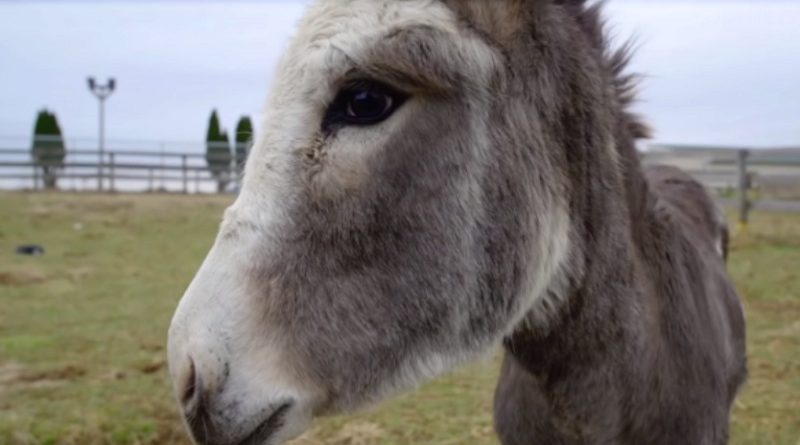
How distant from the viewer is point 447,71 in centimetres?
177

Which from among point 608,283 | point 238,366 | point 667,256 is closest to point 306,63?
point 238,366

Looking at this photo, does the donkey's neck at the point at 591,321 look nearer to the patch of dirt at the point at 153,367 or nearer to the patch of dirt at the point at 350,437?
the patch of dirt at the point at 350,437

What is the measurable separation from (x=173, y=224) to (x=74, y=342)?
8.08 m

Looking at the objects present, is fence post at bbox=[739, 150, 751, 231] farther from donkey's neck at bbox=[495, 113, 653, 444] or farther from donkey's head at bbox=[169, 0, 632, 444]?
donkey's head at bbox=[169, 0, 632, 444]

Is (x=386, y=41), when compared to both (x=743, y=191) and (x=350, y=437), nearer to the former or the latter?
(x=350, y=437)

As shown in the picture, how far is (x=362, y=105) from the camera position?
5.70 ft

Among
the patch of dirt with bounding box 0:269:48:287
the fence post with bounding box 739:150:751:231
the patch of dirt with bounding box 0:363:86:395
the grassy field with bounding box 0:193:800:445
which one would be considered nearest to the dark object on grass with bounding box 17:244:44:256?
the grassy field with bounding box 0:193:800:445

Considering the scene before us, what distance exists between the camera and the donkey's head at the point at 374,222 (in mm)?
1628

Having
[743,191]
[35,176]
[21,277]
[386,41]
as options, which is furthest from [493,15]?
[35,176]

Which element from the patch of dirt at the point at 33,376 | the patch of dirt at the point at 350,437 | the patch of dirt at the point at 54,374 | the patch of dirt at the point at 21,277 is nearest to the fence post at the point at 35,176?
the patch of dirt at the point at 21,277

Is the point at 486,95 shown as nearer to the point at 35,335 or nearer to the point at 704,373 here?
the point at 704,373

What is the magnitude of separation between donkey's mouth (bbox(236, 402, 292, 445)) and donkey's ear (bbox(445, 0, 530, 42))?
37.6 inches

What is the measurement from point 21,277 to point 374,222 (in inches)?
317

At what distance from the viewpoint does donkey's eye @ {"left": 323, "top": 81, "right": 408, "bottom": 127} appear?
173 cm
